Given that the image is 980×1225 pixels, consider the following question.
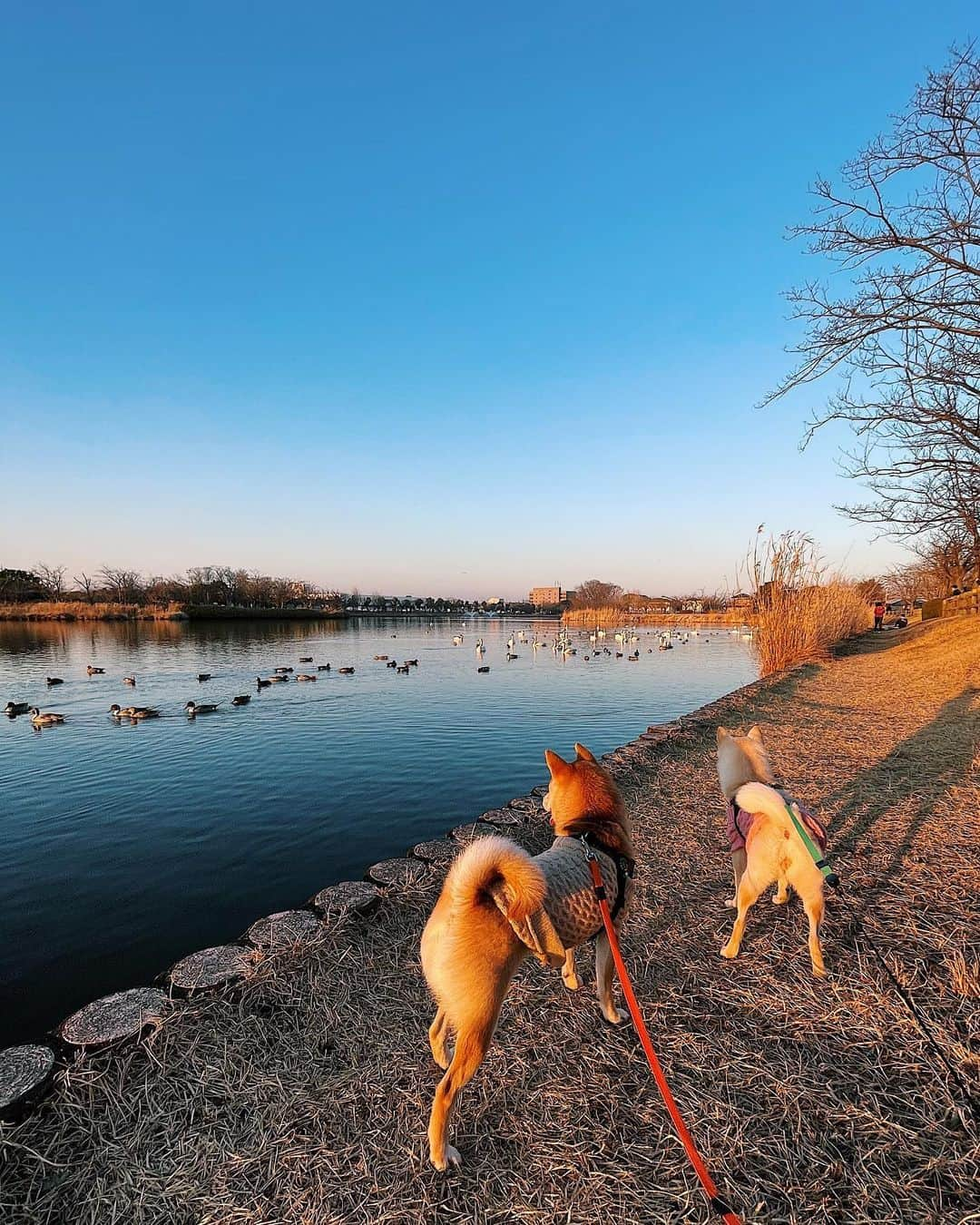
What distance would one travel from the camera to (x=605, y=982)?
2955mm

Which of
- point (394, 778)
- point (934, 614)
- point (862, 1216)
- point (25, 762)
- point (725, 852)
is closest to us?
point (862, 1216)

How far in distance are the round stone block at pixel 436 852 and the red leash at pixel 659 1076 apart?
2.58m

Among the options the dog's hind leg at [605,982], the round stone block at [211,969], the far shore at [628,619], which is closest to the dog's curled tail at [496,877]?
the dog's hind leg at [605,982]

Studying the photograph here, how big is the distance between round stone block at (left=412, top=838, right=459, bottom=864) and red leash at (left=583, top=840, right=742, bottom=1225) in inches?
101

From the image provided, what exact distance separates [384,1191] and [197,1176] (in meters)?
0.80

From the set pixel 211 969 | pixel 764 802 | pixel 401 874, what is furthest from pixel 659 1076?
pixel 401 874

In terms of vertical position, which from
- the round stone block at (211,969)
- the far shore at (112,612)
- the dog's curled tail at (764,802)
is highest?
the far shore at (112,612)

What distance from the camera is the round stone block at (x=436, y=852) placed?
4895 mm

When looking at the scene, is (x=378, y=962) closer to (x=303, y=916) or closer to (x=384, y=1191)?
(x=303, y=916)

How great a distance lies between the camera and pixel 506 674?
23.1 metres

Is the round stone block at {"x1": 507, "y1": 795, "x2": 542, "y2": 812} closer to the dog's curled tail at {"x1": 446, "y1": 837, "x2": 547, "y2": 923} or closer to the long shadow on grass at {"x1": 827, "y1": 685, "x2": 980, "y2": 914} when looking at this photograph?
the long shadow on grass at {"x1": 827, "y1": 685, "x2": 980, "y2": 914}

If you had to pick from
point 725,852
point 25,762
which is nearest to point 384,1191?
point 725,852

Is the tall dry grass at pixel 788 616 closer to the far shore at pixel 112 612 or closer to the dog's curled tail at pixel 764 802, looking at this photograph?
the dog's curled tail at pixel 764 802

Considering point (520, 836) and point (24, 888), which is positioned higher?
point (520, 836)
